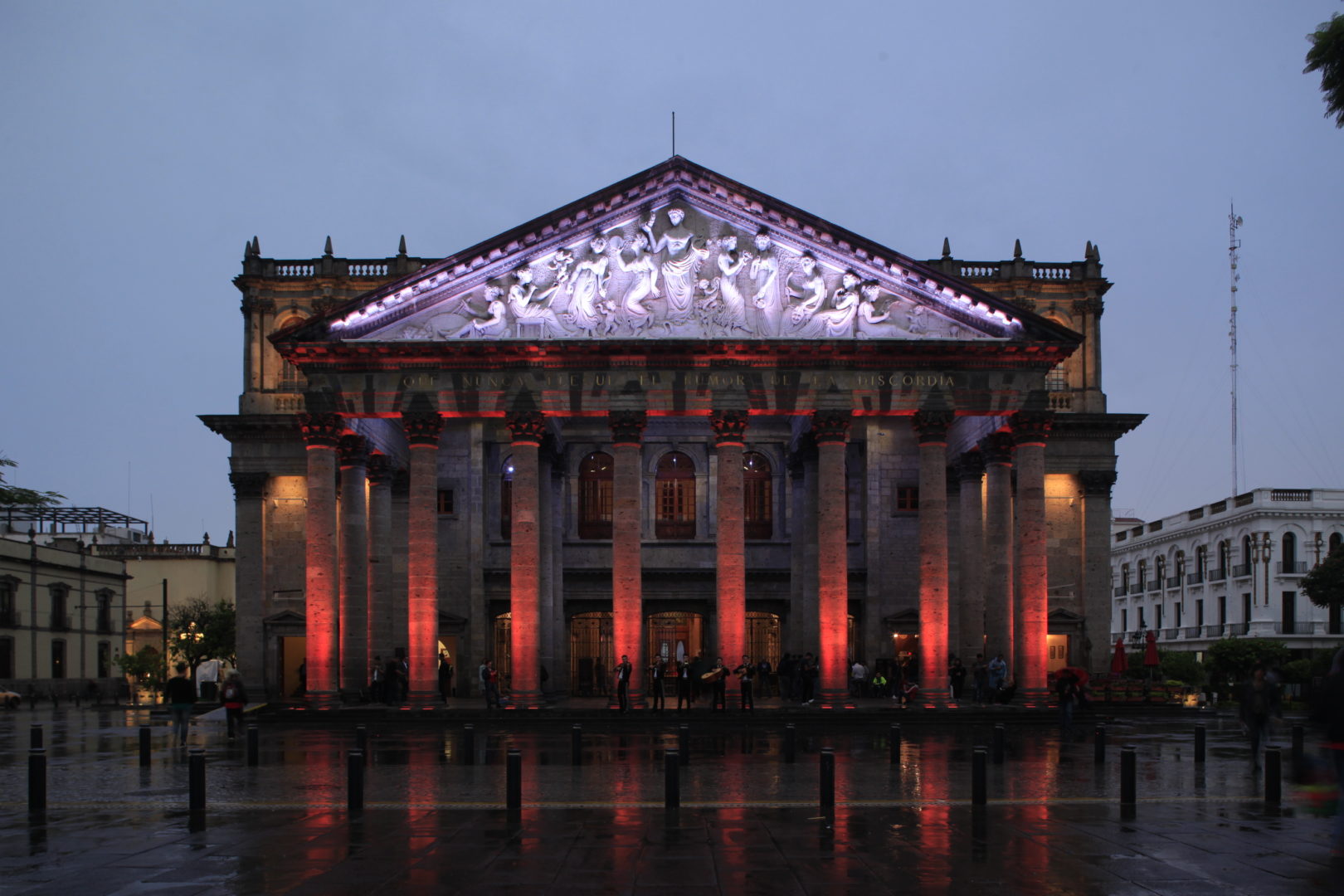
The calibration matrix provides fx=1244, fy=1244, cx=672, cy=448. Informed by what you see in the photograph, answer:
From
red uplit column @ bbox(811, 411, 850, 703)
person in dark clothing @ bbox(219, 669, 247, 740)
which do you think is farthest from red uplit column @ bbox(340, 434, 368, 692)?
red uplit column @ bbox(811, 411, 850, 703)

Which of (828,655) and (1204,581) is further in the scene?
(1204,581)

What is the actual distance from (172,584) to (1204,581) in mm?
66367

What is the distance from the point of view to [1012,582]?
44.6 metres

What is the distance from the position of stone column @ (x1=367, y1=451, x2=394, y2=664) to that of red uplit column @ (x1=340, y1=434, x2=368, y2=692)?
628mm

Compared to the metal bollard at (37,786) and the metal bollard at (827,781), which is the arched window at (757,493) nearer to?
the metal bollard at (827,781)

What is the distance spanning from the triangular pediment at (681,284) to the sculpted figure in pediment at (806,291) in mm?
35

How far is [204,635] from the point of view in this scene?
2660 inches

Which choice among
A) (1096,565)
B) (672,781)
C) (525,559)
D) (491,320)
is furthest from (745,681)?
(672,781)

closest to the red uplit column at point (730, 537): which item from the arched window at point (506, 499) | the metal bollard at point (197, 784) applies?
the arched window at point (506, 499)

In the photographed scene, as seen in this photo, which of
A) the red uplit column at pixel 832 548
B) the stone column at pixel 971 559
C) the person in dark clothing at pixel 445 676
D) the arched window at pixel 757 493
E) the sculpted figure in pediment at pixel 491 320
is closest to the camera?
the red uplit column at pixel 832 548

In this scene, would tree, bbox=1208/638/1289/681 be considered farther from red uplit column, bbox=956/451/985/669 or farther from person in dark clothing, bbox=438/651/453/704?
person in dark clothing, bbox=438/651/453/704

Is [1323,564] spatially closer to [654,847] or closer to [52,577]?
[654,847]

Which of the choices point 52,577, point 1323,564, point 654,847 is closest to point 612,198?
point 654,847

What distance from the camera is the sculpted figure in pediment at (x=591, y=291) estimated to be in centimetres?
3719
